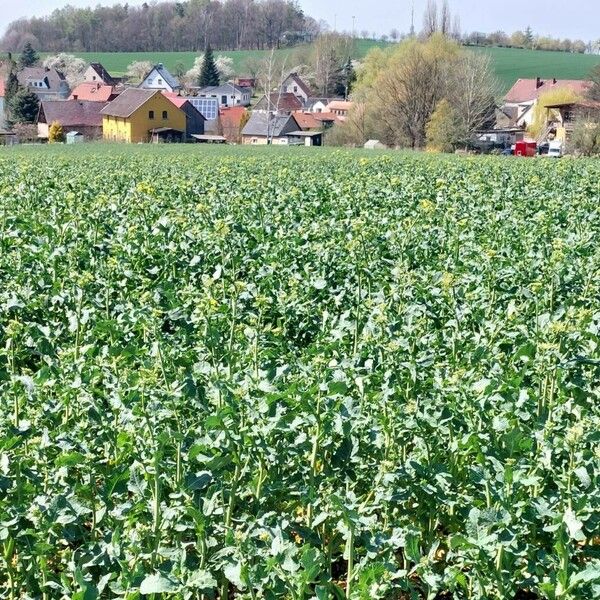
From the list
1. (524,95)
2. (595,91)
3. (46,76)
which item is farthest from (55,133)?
(524,95)

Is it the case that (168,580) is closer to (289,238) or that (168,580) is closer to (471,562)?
(471,562)

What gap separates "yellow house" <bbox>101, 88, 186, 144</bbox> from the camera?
3031 inches

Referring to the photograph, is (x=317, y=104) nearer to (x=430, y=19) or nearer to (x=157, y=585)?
(x=430, y=19)

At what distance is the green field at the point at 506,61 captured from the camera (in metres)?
125

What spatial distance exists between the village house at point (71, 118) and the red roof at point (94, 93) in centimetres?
1629

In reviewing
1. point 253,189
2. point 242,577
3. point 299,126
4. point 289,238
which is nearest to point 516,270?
point 289,238

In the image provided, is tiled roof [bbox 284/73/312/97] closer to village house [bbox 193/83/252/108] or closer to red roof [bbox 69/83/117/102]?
village house [bbox 193/83/252/108]

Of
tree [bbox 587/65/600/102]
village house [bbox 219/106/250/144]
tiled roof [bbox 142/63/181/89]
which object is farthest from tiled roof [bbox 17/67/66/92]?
tree [bbox 587/65/600/102]

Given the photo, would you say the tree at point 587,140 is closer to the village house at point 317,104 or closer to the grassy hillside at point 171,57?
the village house at point 317,104

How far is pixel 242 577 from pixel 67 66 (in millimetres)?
146958

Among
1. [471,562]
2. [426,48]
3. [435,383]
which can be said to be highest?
[426,48]

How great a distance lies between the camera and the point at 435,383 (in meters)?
4.63

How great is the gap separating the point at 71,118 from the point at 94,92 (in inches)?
954

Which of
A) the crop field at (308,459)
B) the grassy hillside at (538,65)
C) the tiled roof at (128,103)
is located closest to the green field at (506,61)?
the grassy hillside at (538,65)
